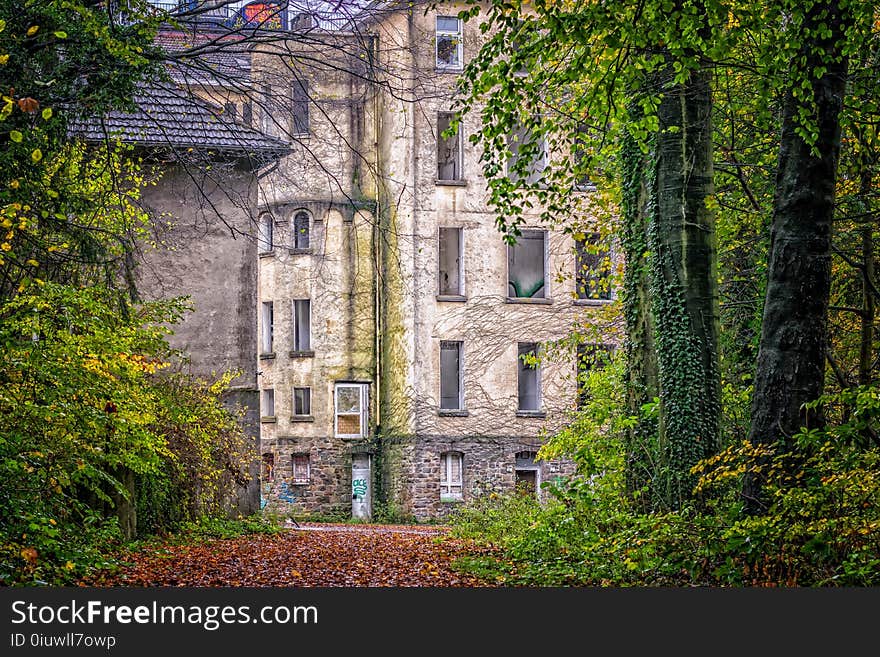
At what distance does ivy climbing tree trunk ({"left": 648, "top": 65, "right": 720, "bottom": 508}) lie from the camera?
12906 millimetres

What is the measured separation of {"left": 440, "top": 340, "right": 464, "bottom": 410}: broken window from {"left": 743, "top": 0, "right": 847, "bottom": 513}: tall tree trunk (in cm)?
2529

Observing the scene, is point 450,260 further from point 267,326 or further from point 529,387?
point 267,326

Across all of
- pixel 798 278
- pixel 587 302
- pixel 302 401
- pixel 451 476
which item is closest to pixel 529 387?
pixel 587 302

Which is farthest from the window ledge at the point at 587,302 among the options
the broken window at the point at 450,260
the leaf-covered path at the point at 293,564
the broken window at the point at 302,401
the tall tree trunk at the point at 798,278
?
the tall tree trunk at the point at 798,278

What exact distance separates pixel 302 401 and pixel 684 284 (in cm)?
2577

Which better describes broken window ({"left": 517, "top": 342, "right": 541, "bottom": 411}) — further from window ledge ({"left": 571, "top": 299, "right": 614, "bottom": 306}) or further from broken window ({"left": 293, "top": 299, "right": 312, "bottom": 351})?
broken window ({"left": 293, "top": 299, "right": 312, "bottom": 351})

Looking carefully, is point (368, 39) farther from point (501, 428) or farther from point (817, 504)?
point (501, 428)

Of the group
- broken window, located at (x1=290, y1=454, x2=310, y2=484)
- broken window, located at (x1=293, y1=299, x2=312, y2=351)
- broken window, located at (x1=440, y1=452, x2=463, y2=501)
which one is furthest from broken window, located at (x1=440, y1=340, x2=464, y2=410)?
broken window, located at (x1=293, y1=299, x2=312, y2=351)

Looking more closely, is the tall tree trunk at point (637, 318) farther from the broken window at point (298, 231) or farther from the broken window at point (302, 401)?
the broken window at point (302, 401)

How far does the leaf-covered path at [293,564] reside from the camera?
492 inches

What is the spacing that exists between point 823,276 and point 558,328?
25.9 m

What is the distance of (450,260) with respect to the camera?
3606cm

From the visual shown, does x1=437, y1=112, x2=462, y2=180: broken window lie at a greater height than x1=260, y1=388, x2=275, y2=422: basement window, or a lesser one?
greater

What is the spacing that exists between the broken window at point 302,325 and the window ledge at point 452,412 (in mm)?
5583
